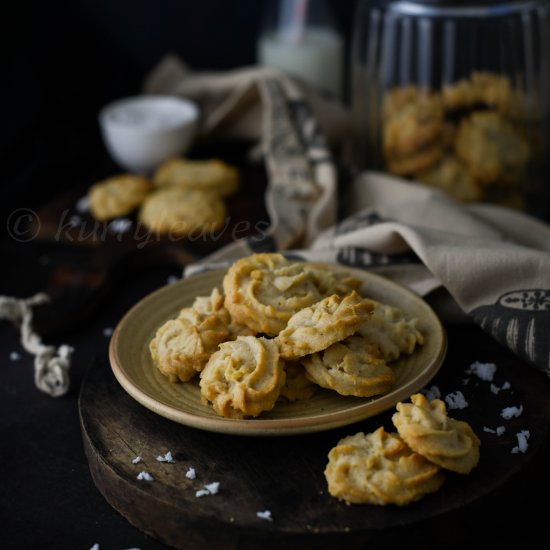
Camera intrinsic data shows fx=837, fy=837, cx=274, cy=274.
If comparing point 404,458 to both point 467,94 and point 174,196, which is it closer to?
point 174,196

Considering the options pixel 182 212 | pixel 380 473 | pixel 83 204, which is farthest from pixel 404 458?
pixel 83 204

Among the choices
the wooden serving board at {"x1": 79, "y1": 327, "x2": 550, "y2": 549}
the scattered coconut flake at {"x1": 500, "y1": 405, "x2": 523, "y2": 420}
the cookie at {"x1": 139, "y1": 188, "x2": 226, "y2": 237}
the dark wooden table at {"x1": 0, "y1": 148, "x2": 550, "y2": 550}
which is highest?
the cookie at {"x1": 139, "y1": 188, "x2": 226, "y2": 237}

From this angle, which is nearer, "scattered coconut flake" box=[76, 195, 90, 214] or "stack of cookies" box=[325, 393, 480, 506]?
"stack of cookies" box=[325, 393, 480, 506]

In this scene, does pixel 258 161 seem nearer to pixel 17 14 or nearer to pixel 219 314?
pixel 17 14

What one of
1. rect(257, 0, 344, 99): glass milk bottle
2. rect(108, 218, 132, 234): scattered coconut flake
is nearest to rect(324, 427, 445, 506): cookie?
rect(108, 218, 132, 234): scattered coconut flake

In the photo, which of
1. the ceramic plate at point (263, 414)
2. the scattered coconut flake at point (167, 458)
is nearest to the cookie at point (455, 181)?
the ceramic plate at point (263, 414)

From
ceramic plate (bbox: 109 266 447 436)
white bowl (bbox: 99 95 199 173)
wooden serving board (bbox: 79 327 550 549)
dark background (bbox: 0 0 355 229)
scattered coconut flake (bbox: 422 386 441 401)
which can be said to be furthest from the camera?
dark background (bbox: 0 0 355 229)

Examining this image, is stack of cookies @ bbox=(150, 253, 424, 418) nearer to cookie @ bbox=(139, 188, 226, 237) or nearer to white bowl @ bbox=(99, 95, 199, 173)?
cookie @ bbox=(139, 188, 226, 237)

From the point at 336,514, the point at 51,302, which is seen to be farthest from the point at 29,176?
the point at 336,514

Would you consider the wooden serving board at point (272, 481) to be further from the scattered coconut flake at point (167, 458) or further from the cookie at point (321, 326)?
the cookie at point (321, 326)
